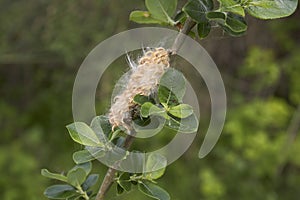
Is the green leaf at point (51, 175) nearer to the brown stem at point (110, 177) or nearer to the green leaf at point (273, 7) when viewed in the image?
the brown stem at point (110, 177)

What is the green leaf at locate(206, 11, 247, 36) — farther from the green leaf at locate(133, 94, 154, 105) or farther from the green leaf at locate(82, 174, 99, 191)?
the green leaf at locate(82, 174, 99, 191)

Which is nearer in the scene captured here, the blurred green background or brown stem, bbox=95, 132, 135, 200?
brown stem, bbox=95, 132, 135, 200

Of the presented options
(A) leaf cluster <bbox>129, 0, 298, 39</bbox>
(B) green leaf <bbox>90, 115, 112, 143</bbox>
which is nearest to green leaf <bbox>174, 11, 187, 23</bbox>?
(A) leaf cluster <bbox>129, 0, 298, 39</bbox>

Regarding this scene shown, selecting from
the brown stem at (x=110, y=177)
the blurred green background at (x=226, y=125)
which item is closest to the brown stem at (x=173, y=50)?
the brown stem at (x=110, y=177)

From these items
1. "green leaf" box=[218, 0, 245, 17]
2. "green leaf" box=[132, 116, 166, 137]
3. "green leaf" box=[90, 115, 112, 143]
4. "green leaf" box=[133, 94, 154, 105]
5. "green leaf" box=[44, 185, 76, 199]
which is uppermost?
"green leaf" box=[218, 0, 245, 17]

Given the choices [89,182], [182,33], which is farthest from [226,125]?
[182,33]

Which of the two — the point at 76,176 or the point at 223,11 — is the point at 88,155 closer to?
the point at 76,176

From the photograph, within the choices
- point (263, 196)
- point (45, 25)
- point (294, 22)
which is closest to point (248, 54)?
point (294, 22)
